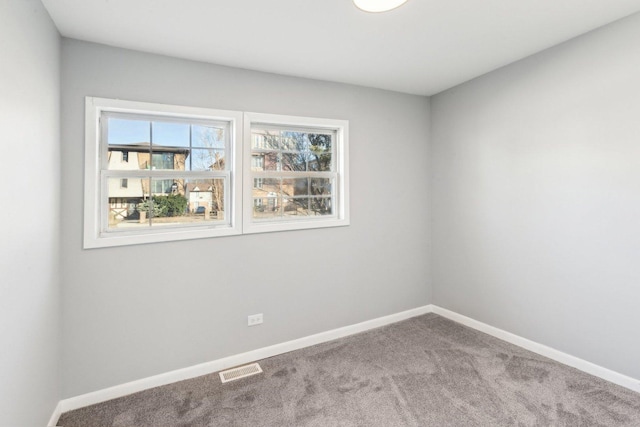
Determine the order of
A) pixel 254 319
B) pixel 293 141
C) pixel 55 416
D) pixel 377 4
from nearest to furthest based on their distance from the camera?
pixel 377 4, pixel 55 416, pixel 254 319, pixel 293 141

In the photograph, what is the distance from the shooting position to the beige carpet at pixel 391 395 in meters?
1.96

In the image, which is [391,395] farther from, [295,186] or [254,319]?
[295,186]

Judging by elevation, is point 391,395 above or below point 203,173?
below

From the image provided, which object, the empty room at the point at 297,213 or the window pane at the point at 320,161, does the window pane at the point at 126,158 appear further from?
the window pane at the point at 320,161

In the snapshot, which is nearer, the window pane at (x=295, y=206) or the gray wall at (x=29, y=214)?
the gray wall at (x=29, y=214)

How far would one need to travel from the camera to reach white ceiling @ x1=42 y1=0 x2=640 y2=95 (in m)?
1.85

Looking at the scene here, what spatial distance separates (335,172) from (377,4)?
1.68 m

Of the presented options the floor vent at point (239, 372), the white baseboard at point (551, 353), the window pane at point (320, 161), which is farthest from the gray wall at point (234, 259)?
the white baseboard at point (551, 353)

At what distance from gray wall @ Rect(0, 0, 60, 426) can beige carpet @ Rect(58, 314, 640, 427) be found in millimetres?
605

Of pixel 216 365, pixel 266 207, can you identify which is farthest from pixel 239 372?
pixel 266 207

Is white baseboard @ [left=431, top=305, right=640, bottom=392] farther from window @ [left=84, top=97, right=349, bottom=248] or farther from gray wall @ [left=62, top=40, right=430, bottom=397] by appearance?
window @ [left=84, top=97, right=349, bottom=248]

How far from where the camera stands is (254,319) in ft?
8.92

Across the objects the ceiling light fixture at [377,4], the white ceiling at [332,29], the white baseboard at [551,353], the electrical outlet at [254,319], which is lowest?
the white baseboard at [551,353]

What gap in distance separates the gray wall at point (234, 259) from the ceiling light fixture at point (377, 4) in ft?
4.07
